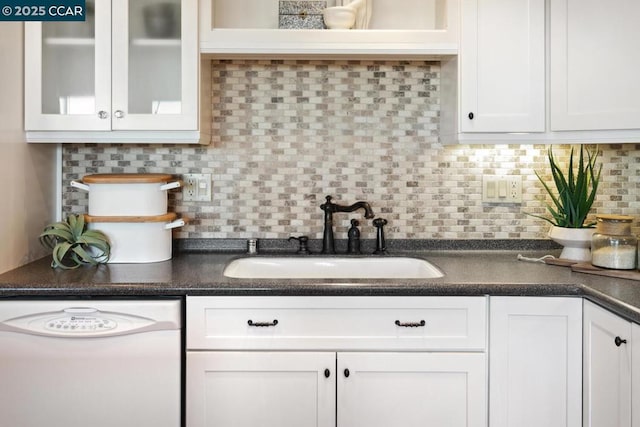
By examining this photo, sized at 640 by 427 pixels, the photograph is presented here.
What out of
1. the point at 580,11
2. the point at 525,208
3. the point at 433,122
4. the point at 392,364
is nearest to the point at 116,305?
the point at 392,364

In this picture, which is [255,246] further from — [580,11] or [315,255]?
[580,11]

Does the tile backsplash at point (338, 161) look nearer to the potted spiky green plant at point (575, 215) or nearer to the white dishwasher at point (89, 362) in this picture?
the potted spiky green plant at point (575, 215)

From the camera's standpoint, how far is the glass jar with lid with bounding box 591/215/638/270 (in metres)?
1.79

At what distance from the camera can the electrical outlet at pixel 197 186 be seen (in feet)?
7.42

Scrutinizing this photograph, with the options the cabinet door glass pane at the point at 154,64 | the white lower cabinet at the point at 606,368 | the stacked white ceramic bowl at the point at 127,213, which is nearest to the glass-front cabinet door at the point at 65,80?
the cabinet door glass pane at the point at 154,64

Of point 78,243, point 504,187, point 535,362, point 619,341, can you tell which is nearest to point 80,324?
point 78,243

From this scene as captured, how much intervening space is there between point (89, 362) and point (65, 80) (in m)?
1.03

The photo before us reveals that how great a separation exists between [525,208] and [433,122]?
0.54m

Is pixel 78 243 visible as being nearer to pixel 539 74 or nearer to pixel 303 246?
pixel 303 246

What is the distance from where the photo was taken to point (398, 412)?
5.50 feet

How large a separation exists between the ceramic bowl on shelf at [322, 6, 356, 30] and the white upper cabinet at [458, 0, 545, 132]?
424 mm

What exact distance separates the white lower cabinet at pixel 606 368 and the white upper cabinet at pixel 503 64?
0.74 metres

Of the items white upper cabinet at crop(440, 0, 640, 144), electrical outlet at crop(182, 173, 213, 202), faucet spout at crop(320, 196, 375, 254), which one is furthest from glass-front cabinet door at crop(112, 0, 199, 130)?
white upper cabinet at crop(440, 0, 640, 144)

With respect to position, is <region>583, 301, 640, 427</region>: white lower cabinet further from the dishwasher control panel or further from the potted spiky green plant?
the dishwasher control panel
